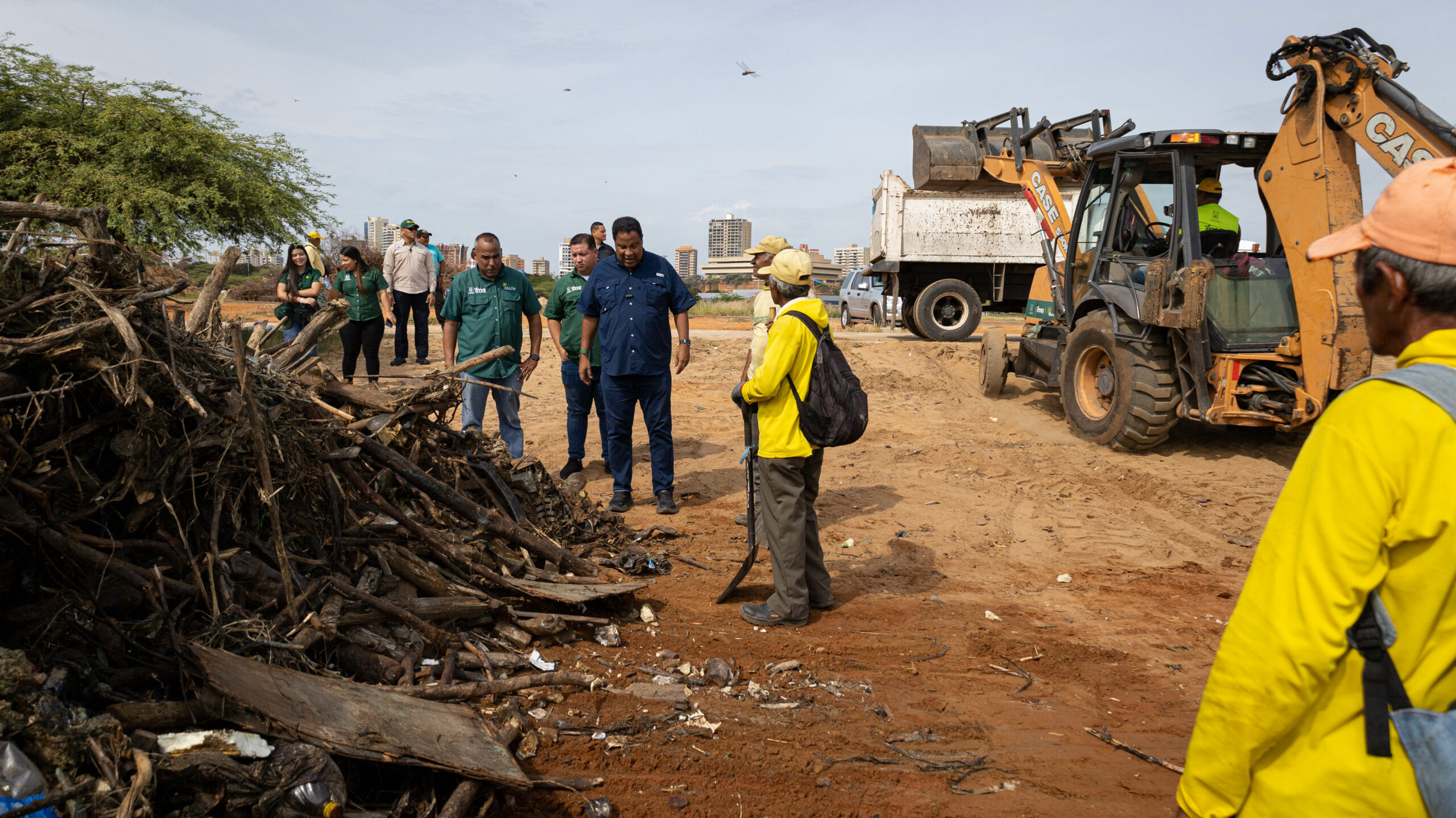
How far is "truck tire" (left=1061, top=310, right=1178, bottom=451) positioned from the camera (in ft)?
26.0

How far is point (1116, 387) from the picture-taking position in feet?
27.6

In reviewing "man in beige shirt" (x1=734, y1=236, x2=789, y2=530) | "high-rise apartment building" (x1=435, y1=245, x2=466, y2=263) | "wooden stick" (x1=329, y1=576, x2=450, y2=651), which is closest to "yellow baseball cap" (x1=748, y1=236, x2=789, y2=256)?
"man in beige shirt" (x1=734, y1=236, x2=789, y2=530)

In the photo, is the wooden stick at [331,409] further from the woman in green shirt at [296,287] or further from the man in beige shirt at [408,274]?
the man in beige shirt at [408,274]

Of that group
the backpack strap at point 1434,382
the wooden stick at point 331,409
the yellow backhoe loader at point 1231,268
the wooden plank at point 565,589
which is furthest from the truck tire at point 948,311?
the backpack strap at point 1434,382

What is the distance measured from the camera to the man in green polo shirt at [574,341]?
7.25 metres

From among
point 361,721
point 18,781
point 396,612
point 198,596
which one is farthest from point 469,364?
point 18,781

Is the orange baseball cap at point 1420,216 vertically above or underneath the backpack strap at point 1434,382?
above

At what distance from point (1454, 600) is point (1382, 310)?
50cm

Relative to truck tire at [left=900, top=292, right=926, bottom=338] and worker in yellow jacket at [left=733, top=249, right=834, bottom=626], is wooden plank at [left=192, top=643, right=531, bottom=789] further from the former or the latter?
truck tire at [left=900, top=292, right=926, bottom=338]

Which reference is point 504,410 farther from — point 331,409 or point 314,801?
point 314,801

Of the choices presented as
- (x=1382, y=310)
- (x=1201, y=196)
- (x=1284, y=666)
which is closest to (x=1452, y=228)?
(x=1382, y=310)

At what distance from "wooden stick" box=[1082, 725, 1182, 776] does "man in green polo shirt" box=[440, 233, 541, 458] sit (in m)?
4.81

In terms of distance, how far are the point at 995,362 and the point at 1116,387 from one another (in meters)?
3.00

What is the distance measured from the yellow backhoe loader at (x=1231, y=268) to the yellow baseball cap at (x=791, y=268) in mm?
4550
